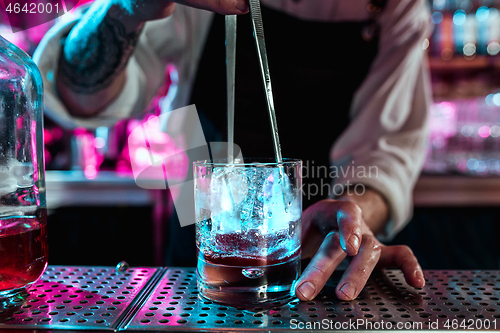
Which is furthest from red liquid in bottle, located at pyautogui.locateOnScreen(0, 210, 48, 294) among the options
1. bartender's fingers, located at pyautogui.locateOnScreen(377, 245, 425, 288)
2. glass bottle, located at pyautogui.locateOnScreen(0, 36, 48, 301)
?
bartender's fingers, located at pyautogui.locateOnScreen(377, 245, 425, 288)

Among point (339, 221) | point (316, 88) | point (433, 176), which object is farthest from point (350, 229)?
point (433, 176)

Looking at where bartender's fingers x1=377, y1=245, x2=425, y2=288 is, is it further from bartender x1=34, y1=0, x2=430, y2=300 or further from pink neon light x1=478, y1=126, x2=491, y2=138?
pink neon light x1=478, y1=126, x2=491, y2=138

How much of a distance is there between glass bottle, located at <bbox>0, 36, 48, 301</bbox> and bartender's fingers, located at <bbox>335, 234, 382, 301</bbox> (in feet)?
1.35

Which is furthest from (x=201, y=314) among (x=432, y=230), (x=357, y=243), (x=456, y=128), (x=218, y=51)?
(x=456, y=128)

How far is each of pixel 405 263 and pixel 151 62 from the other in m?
0.98

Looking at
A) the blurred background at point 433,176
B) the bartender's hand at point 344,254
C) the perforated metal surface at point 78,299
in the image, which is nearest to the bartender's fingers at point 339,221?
the bartender's hand at point 344,254

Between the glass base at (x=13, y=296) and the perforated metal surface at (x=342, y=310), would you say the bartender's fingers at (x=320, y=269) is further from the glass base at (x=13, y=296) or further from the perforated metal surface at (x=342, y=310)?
the glass base at (x=13, y=296)

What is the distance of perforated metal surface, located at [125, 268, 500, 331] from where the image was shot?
1.56ft

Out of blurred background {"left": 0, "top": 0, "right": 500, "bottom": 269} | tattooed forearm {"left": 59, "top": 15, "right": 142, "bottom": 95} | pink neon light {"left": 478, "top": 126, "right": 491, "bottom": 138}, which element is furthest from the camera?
pink neon light {"left": 478, "top": 126, "right": 491, "bottom": 138}

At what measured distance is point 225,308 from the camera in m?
0.53

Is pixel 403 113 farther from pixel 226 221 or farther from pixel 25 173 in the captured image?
pixel 25 173

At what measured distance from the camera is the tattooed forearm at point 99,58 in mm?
857

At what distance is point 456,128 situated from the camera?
104 inches

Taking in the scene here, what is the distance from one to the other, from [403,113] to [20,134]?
1.15 meters
